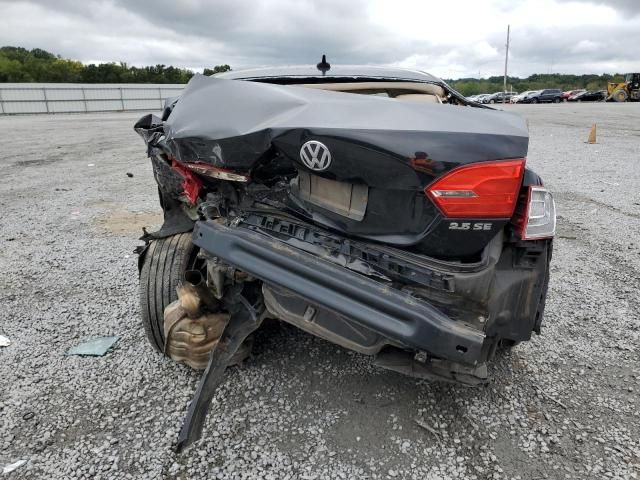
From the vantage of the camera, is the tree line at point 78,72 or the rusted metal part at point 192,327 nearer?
the rusted metal part at point 192,327

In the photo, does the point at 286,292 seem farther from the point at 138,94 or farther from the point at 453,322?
the point at 138,94

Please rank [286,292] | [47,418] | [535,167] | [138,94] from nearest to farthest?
[286,292], [47,418], [535,167], [138,94]

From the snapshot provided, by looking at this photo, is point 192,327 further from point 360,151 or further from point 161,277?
point 360,151

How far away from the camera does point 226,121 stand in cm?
208

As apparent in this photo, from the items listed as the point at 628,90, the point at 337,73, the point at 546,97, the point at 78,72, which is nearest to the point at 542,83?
the point at 546,97

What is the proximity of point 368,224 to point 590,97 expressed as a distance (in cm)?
4882

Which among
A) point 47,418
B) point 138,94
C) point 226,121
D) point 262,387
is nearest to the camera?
point 226,121

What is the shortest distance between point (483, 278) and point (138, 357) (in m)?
1.96

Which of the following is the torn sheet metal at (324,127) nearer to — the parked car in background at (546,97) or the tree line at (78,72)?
the tree line at (78,72)

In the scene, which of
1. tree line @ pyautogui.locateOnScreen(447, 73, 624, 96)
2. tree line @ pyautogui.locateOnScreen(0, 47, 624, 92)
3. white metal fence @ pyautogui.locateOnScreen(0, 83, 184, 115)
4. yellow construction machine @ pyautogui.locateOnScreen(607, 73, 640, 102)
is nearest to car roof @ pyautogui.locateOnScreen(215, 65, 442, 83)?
white metal fence @ pyautogui.locateOnScreen(0, 83, 184, 115)

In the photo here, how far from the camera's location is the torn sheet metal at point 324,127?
1.75 metres

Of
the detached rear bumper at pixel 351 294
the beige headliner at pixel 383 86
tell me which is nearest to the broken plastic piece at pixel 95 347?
the detached rear bumper at pixel 351 294

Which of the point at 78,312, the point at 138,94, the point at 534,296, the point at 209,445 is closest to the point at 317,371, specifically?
the point at 209,445

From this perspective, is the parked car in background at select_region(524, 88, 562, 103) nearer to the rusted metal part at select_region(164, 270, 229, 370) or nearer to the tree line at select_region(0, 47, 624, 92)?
the tree line at select_region(0, 47, 624, 92)
